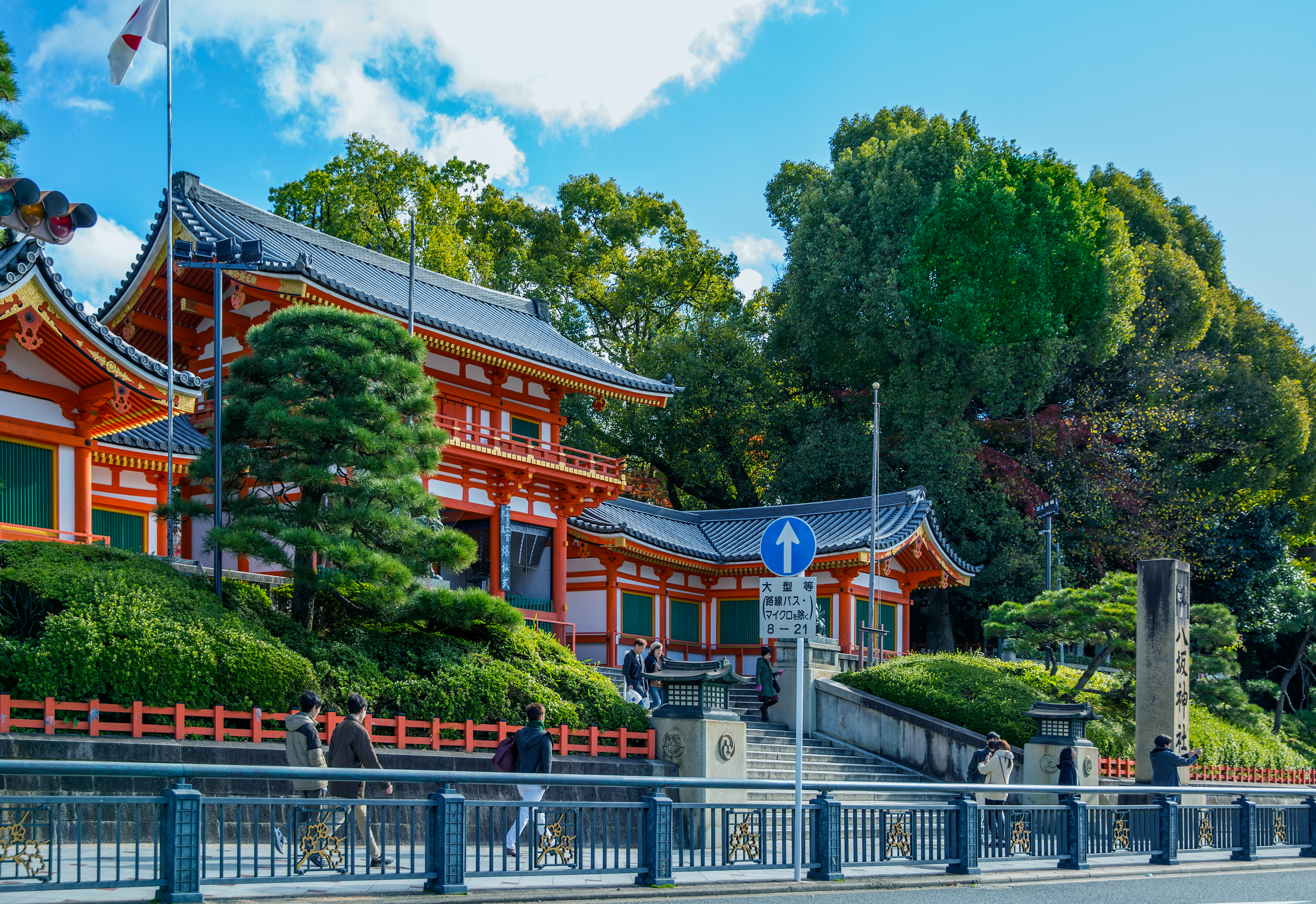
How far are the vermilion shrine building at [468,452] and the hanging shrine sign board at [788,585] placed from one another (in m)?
9.75

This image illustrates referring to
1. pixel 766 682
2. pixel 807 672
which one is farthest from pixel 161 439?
pixel 807 672

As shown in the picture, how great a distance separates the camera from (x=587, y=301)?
1922 inches

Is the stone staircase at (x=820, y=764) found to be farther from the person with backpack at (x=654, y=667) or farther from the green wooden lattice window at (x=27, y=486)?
the green wooden lattice window at (x=27, y=486)

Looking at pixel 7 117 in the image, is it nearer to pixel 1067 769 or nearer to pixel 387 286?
pixel 387 286

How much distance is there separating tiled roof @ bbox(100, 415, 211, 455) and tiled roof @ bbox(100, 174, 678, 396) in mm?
3508

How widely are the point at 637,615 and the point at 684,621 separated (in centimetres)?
241

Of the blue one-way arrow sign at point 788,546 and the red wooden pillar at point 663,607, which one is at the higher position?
the blue one-way arrow sign at point 788,546

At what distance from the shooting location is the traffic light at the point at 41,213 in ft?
29.2

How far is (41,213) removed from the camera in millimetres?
9094

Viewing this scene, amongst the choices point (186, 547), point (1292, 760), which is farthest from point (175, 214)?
point (1292, 760)

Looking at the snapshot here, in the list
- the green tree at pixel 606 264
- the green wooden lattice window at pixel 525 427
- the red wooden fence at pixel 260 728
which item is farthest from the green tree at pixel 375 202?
the red wooden fence at pixel 260 728

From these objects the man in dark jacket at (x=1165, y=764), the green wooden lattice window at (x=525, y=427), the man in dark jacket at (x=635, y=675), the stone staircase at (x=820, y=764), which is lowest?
the stone staircase at (x=820, y=764)

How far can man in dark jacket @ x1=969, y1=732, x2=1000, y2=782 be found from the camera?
16.5 m

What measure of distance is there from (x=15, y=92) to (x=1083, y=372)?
3286 centimetres
